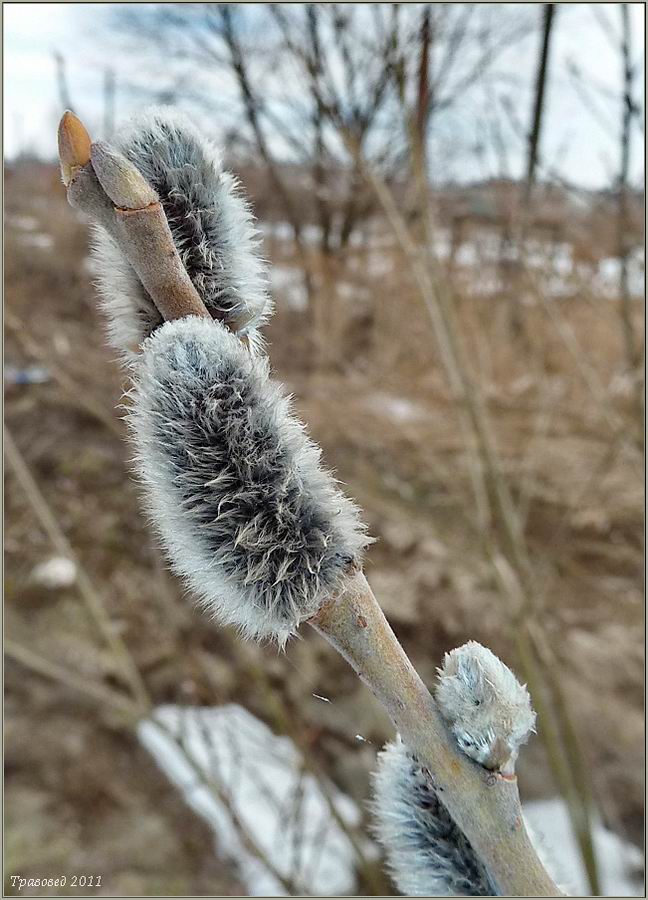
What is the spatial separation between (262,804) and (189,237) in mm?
2391

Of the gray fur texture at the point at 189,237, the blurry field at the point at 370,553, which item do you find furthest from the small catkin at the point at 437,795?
the blurry field at the point at 370,553

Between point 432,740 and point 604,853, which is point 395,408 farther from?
point 432,740

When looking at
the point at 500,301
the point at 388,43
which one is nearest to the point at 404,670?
the point at 388,43

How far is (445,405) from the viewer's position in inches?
160

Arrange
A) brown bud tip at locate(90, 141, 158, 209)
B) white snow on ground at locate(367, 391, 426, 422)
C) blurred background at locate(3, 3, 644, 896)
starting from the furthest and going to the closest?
white snow on ground at locate(367, 391, 426, 422) → blurred background at locate(3, 3, 644, 896) → brown bud tip at locate(90, 141, 158, 209)

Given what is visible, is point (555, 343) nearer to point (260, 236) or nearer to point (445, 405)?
point (445, 405)

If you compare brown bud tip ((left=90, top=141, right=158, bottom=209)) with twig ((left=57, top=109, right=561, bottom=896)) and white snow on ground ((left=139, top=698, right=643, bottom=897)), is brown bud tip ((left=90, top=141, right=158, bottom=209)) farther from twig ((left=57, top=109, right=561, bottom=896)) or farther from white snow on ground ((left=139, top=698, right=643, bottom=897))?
white snow on ground ((left=139, top=698, right=643, bottom=897))

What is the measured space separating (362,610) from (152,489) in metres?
0.12

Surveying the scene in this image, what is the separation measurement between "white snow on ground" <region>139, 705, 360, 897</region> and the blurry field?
0.22ft

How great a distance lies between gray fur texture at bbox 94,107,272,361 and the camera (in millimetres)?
358

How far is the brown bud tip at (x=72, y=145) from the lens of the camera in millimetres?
314

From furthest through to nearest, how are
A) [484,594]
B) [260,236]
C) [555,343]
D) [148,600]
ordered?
[555,343] → [484,594] → [148,600] → [260,236]

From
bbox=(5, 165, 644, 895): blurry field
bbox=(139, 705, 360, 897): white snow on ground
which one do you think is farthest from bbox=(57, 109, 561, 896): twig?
bbox=(139, 705, 360, 897): white snow on ground

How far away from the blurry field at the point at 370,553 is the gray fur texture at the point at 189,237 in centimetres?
130
